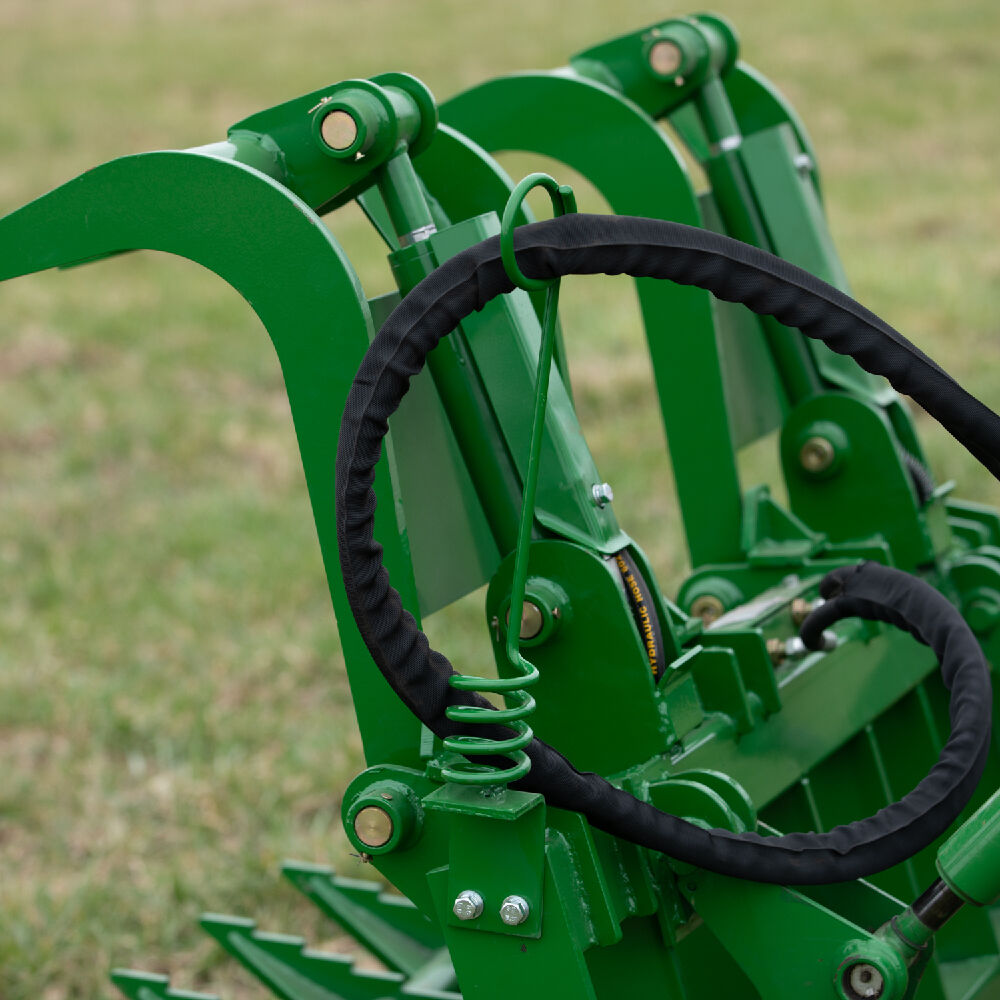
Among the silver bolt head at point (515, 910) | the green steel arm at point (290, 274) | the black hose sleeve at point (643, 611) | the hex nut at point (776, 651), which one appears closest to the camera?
the silver bolt head at point (515, 910)

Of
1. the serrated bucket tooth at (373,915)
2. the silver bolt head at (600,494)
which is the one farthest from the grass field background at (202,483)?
the silver bolt head at (600,494)

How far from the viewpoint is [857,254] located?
877 centimetres

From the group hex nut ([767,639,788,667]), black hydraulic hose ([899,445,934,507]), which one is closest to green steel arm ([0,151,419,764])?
hex nut ([767,639,788,667])

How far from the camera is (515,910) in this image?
5.85 ft

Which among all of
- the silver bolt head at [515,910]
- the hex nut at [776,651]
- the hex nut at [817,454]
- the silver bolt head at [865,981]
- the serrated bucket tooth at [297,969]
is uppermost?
the hex nut at [817,454]

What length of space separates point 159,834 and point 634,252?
2544mm

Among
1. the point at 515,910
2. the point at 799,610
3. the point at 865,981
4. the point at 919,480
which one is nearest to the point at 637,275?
the point at 515,910

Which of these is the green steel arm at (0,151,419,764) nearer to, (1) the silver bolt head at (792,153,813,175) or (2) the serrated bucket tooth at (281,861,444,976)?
(2) the serrated bucket tooth at (281,861,444,976)

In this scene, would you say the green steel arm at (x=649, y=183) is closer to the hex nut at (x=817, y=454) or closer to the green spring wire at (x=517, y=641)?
the hex nut at (x=817, y=454)

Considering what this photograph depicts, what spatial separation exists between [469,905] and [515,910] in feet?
0.19

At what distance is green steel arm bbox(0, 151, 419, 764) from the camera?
192 centimetres

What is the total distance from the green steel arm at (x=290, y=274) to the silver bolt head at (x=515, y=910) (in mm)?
251

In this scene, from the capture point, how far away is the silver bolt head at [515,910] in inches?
70.2

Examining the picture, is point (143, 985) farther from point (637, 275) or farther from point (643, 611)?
point (637, 275)
